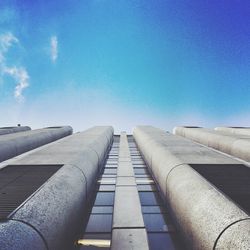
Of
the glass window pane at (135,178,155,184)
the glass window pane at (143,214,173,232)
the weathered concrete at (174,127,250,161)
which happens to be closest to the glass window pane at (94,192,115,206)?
the glass window pane at (143,214,173,232)

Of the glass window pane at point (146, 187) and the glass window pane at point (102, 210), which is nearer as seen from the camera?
the glass window pane at point (102, 210)

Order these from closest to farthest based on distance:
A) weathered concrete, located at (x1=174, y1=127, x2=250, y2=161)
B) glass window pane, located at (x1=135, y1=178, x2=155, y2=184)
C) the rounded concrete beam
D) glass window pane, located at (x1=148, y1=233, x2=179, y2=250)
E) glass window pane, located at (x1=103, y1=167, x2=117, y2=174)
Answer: the rounded concrete beam, glass window pane, located at (x1=148, y1=233, x2=179, y2=250), glass window pane, located at (x1=135, y1=178, x2=155, y2=184), glass window pane, located at (x1=103, y1=167, x2=117, y2=174), weathered concrete, located at (x1=174, y1=127, x2=250, y2=161)

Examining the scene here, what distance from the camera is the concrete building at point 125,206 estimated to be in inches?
323

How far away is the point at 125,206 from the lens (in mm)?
14062

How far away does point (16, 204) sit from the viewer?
9.97 m

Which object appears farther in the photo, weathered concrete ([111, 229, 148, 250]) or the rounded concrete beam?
weathered concrete ([111, 229, 148, 250])

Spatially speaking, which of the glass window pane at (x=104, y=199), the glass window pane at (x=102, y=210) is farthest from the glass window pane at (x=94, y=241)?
the glass window pane at (x=104, y=199)

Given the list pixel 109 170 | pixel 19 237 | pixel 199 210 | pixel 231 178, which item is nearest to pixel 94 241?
pixel 199 210

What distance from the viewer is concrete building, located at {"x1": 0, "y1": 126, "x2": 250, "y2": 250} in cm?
820

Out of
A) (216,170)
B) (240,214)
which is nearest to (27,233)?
(240,214)

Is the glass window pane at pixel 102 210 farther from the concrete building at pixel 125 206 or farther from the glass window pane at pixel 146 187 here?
the glass window pane at pixel 146 187

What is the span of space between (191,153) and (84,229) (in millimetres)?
9640

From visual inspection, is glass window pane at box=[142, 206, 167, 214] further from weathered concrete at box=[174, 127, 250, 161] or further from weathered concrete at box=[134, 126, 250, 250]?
weathered concrete at box=[174, 127, 250, 161]

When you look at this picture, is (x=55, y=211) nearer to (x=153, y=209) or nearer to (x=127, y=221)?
(x=127, y=221)
